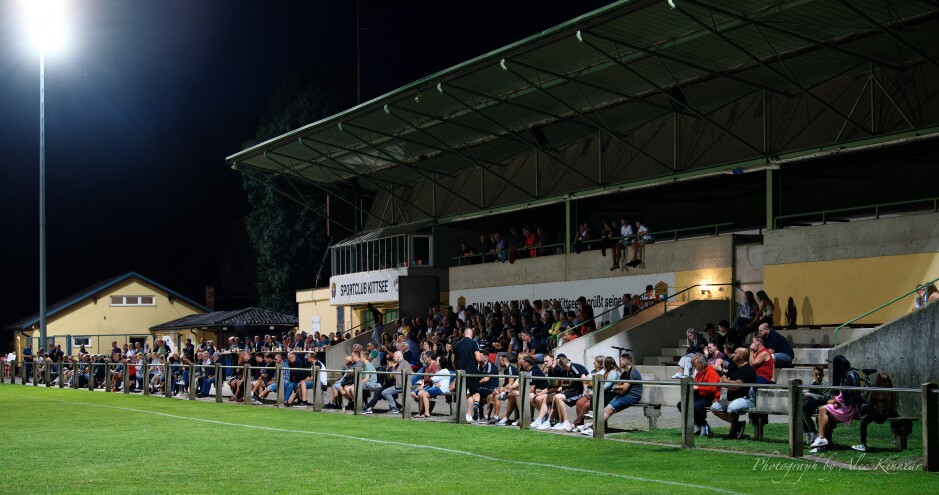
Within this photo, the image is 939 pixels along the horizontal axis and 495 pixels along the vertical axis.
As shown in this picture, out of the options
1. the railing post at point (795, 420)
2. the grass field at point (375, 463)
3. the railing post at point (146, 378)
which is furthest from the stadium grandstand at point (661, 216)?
the grass field at point (375, 463)

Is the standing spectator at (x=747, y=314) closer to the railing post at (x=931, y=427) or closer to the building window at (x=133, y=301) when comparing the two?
the railing post at (x=931, y=427)

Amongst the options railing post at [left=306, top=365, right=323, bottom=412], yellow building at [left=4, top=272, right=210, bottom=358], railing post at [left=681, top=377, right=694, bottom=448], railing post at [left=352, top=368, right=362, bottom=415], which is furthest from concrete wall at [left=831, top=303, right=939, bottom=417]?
yellow building at [left=4, top=272, right=210, bottom=358]

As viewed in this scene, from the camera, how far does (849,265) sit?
25.0 m

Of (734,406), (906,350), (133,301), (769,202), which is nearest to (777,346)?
(906,350)

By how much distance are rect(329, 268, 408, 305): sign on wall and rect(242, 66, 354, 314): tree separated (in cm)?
1693

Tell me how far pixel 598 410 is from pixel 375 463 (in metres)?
4.33

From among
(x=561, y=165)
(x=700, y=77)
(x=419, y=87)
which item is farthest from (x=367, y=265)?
(x=700, y=77)

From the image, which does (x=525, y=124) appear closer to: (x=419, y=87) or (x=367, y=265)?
(x=419, y=87)

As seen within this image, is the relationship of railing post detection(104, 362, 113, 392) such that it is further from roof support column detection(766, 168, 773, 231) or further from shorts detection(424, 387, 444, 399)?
roof support column detection(766, 168, 773, 231)

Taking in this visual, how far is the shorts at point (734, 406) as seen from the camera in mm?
14562

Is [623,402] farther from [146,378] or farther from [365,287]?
[365,287]

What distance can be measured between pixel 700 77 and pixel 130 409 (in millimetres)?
17077

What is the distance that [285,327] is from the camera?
59406mm

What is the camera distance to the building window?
66.7m
